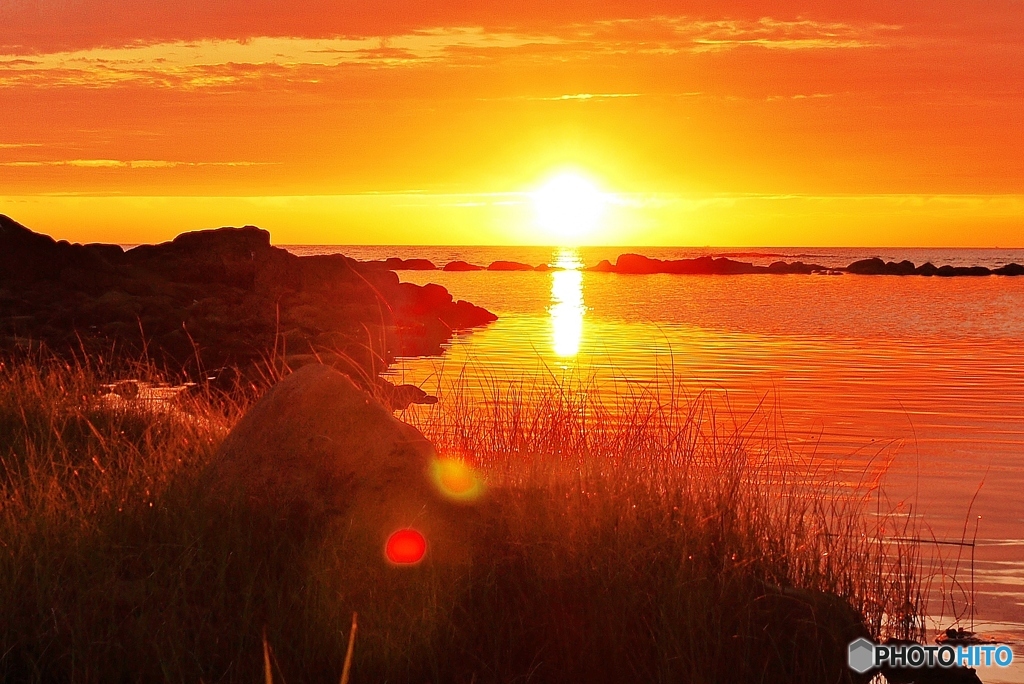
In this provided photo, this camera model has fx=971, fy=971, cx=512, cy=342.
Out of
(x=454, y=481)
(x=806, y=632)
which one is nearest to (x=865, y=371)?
(x=454, y=481)

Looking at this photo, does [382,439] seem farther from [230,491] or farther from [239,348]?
[239,348]

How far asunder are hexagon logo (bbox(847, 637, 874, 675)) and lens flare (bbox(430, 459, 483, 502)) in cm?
274

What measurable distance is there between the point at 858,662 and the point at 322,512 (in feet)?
12.0

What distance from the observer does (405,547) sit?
21.5 ft

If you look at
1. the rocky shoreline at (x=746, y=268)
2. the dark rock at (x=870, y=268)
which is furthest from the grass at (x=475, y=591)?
the dark rock at (x=870, y=268)

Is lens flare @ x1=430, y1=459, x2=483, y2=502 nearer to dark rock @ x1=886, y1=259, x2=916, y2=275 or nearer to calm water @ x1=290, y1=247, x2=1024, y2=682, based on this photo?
calm water @ x1=290, y1=247, x2=1024, y2=682

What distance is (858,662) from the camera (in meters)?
5.95

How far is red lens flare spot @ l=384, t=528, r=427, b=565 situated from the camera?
6.44 m

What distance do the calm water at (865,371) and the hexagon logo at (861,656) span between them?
34.9 inches

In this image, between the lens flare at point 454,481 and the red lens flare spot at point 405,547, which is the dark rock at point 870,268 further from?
the red lens flare spot at point 405,547

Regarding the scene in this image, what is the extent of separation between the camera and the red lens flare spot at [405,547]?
21.1 feet

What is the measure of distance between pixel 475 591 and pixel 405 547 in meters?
0.60

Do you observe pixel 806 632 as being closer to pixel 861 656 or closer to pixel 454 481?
pixel 861 656

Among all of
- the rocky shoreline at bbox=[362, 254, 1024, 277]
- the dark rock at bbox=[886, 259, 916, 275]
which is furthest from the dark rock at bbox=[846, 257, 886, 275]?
the dark rock at bbox=[886, 259, 916, 275]
